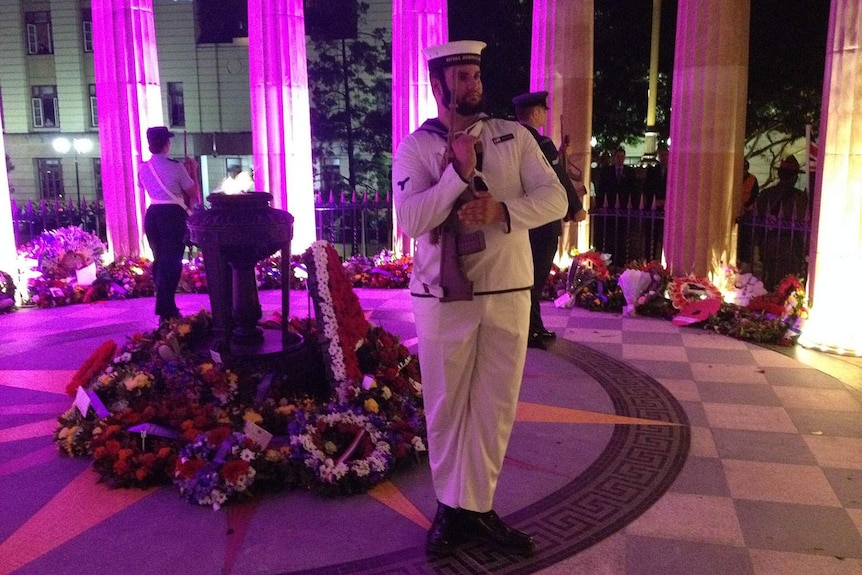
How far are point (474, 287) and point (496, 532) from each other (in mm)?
1185

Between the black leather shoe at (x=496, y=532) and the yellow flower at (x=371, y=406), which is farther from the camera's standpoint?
the yellow flower at (x=371, y=406)

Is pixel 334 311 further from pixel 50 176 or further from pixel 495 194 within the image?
pixel 50 176

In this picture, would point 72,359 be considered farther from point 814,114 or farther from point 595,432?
point 814,114

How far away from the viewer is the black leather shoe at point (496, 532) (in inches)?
139

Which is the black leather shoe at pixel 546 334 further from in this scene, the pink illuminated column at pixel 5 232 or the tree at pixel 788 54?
the tree at pixel 788 54

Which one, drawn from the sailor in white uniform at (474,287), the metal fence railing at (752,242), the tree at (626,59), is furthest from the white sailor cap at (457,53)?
the tree at (626,59)

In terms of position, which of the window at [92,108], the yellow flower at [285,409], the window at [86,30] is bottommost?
the yellow flower at [285,409]

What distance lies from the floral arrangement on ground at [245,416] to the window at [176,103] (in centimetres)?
2941

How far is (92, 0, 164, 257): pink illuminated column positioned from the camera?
10859 mm

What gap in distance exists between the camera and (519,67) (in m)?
16.9

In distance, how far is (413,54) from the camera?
Result: 11.4 m

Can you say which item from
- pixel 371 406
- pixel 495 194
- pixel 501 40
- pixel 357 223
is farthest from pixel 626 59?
pixel 495 194

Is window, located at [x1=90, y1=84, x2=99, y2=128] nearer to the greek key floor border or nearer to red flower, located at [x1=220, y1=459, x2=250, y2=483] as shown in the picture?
the greek key floor border

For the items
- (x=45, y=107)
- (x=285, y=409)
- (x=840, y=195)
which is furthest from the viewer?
(x=45, y=107)
